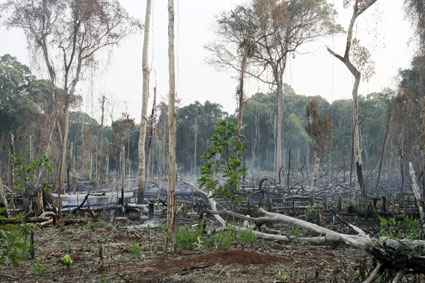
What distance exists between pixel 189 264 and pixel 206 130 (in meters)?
41.5

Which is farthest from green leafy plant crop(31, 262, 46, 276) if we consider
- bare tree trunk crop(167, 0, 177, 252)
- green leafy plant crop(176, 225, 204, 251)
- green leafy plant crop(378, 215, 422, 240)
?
green leafy plant crop(378, 215, 422, 240)

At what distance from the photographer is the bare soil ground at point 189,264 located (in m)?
4.82

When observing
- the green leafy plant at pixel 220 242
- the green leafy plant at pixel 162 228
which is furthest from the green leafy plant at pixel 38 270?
the green leafy plant at pixel 162 228

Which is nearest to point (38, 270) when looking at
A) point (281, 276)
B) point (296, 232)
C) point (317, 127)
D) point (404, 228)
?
point (281, 276)

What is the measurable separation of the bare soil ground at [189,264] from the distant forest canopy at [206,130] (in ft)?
45.7

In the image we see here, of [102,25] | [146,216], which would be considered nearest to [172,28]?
[146,216]

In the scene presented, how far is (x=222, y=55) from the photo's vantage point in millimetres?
26812

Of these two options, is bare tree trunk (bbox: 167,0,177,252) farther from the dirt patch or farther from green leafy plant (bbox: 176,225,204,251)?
the dirt patch

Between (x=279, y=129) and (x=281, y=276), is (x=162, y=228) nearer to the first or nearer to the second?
(x=281, y=276)

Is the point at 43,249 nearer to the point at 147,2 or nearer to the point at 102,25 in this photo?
the point at 147,2

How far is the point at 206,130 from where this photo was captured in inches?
1839

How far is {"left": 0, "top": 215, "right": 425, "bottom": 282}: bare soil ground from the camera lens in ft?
15.8

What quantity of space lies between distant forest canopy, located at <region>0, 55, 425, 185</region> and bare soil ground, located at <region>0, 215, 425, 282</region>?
13920 mm

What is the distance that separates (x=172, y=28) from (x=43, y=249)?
15.7ft
